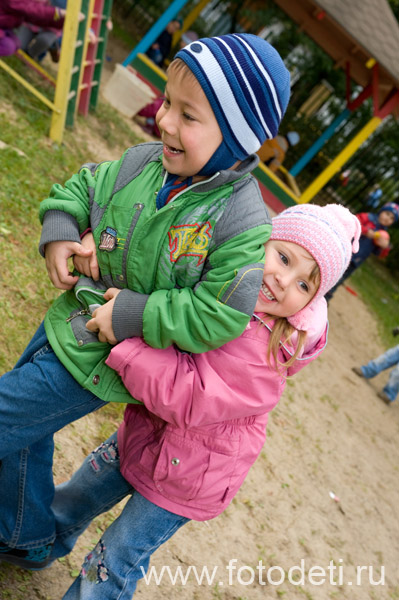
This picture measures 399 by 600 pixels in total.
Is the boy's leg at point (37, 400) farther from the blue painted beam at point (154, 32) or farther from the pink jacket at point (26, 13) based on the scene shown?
the blue painted beam at point (154, 32)

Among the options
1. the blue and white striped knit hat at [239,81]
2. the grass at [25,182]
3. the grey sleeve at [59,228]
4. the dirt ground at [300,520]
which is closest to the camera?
the blue and white striped knit hat at [239,81]

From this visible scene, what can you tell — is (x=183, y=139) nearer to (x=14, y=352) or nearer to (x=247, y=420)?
(x=247, y=420)

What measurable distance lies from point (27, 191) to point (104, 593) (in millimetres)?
3368

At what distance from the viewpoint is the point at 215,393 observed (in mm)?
1583

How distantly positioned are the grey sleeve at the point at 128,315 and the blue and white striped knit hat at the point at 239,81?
45 cm

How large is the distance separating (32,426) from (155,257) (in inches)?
24.3

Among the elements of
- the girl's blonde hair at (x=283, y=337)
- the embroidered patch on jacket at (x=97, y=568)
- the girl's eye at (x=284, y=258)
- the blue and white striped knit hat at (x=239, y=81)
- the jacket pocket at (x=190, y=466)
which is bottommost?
the embroidered patch on jacket at (x=97, y=568)

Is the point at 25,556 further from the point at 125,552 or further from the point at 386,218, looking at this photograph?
the point at 386,218

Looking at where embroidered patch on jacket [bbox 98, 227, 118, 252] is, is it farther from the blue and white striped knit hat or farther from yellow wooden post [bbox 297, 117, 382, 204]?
yellow wooden post [bbox 297, 117, 382, 204]

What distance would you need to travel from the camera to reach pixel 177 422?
1.63 metres

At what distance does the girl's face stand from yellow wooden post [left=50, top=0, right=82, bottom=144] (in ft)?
14.9

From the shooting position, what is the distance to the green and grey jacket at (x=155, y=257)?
1.50 m

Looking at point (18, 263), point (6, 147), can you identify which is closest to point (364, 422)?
point (18, 263)

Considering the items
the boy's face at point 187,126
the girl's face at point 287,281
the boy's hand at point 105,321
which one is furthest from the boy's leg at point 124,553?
the boy's face at point 187,126
